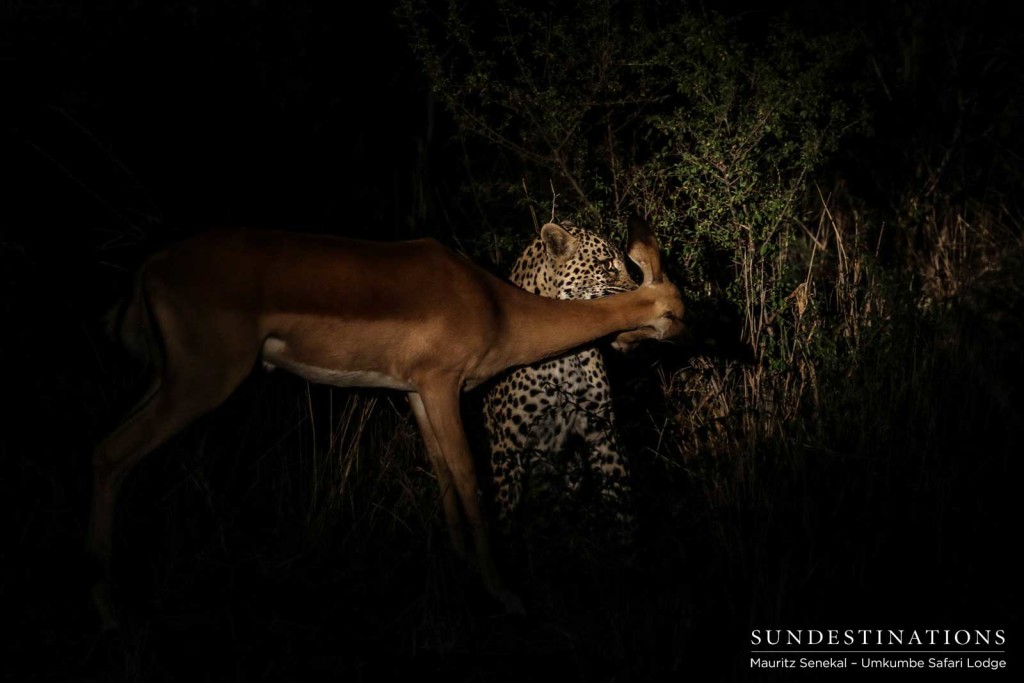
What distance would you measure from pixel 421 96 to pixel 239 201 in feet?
6.20

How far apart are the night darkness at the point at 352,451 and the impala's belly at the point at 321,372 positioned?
584 millimetres

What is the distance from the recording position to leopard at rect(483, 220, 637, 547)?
509 centimetres

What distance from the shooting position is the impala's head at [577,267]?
5430mm

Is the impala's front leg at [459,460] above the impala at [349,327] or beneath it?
beneath

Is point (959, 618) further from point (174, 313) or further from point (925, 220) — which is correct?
point (925, 220)

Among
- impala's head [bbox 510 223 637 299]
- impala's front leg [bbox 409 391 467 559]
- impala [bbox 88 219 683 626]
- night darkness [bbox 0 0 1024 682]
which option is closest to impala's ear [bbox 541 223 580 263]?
impala's head [bbox 510 223 637 299]

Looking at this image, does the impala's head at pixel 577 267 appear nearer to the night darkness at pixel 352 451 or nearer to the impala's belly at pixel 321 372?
the night darkness at pixel 352 451

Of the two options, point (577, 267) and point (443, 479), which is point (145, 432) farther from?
point (577, 267)

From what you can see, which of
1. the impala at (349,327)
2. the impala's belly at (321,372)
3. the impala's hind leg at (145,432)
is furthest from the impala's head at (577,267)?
the impala's hind leg at (145,432)

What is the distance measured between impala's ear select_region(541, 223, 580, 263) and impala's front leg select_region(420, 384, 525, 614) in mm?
1016

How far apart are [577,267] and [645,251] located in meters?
0.69

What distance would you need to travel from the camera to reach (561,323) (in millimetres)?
4906

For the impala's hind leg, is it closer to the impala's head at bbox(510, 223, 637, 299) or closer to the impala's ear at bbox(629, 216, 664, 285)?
the impala's ear at bbox(629, 216, 664, 285)

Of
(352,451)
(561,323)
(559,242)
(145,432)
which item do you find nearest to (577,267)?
(559,242)
